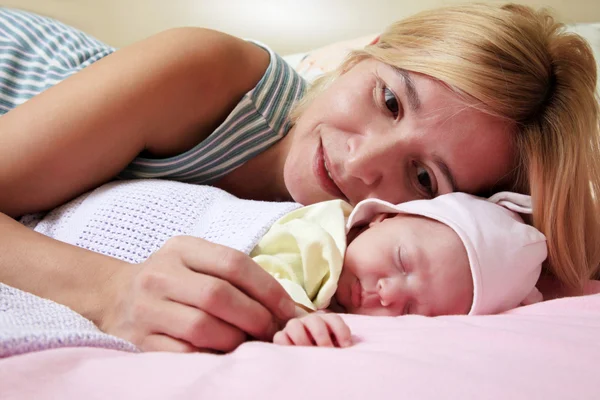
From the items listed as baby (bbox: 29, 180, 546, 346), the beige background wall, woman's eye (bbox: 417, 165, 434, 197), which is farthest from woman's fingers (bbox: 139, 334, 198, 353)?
the beige background wall

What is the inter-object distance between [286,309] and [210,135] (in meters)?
0.62

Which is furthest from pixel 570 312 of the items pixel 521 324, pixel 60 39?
pixel 60 39

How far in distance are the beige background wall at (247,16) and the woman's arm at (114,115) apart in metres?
1.13

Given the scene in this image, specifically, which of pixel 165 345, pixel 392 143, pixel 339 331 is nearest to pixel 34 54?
pixel 392 143

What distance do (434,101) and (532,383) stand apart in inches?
24.3

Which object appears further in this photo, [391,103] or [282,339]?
[391,103]

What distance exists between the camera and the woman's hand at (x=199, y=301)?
0.56 meters

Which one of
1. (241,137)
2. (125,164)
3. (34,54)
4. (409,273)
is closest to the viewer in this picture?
(409,273)

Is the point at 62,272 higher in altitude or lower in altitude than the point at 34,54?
lower

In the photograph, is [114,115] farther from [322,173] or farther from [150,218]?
[322,173]

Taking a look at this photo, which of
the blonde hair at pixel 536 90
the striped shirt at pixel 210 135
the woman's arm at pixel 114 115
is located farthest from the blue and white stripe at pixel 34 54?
the blonde hair at pixel 536 90

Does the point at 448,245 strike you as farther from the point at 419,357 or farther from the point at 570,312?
the point at 419,357

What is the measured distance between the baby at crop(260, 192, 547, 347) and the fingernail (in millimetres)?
135

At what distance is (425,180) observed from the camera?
1.03 metres
